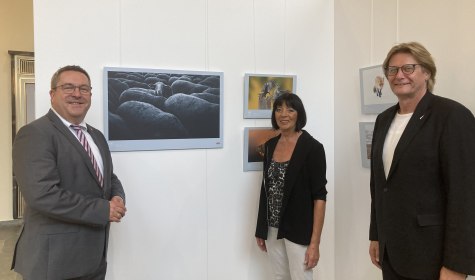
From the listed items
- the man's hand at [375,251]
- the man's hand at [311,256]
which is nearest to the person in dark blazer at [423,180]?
the man's hand at [375,251]

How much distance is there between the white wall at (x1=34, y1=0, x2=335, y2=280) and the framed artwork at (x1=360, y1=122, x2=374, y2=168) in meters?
0.40

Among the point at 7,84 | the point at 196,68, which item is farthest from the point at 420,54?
the point at 7,84

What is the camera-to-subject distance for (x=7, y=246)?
4422 millimetres

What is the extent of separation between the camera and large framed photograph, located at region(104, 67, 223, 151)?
7.82ft

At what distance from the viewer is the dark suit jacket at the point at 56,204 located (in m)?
1.64

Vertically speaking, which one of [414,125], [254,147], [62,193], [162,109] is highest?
[162,109]

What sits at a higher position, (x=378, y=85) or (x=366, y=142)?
(x=378, y=85)

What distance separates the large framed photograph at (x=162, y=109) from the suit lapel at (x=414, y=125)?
1.41 meters

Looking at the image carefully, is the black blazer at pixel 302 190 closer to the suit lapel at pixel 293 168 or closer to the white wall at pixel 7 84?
the suit lapel at pixel 293 168

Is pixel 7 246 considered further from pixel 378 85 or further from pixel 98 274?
pixel 378 85

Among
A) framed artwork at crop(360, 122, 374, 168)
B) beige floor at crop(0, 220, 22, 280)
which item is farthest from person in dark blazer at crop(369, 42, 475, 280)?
beige floor at crop(0, 220, 22, 280)

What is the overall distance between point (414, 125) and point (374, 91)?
42.3 inches

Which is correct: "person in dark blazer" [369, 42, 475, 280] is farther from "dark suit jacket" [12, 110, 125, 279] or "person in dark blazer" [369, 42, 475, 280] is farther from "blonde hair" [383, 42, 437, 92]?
"dark suit jacket" [12, 110, 125, 279]

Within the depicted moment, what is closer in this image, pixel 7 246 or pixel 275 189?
pixel 275 189
